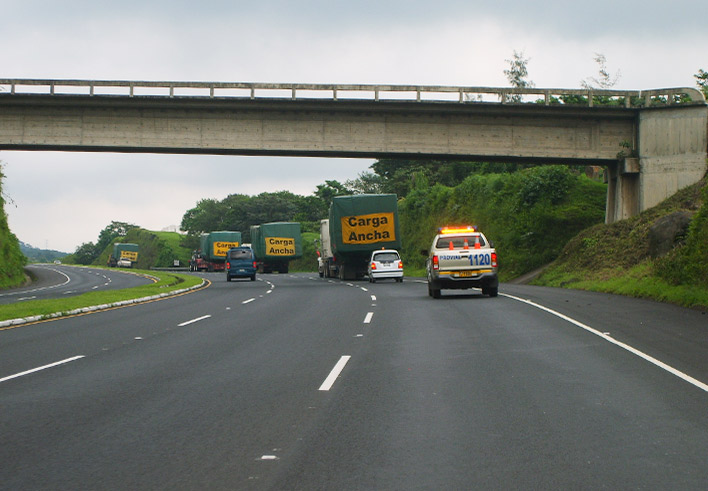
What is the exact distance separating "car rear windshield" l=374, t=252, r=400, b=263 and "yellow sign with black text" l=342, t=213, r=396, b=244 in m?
1.45

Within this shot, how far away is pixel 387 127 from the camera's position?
36.7m

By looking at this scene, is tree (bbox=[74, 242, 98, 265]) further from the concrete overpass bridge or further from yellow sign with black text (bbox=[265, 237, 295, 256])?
the concrete overpass bridge

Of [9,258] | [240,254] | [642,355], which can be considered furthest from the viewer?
[9,258]

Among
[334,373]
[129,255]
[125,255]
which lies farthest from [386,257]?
[129,255]

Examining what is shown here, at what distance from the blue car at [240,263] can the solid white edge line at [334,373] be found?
34892mm

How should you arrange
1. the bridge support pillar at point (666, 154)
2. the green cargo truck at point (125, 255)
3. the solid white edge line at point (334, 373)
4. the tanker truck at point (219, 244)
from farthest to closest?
1. the green cargo truck at point (125, 255)
2. the tanker truck at point (219, 244)
3. the bridge support pillar at point (666, 154)
4. the solid white edge line at point (334, 373)

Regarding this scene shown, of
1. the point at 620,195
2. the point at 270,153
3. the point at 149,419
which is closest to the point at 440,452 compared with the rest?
the point at 149,419

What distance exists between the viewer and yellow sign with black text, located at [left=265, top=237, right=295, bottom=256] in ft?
201

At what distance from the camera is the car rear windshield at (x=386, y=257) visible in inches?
1470

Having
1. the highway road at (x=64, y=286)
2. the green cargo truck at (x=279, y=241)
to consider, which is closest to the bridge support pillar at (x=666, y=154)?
the highway road at (x=64, y=286)

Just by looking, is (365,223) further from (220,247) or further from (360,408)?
(220,247)

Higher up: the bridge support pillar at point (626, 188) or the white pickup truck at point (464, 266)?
the bridge support pillar at point (626, 188)

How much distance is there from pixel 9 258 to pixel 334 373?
50.2 m

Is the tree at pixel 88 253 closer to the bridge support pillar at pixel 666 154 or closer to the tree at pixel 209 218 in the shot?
the tree at pixel 209 218
